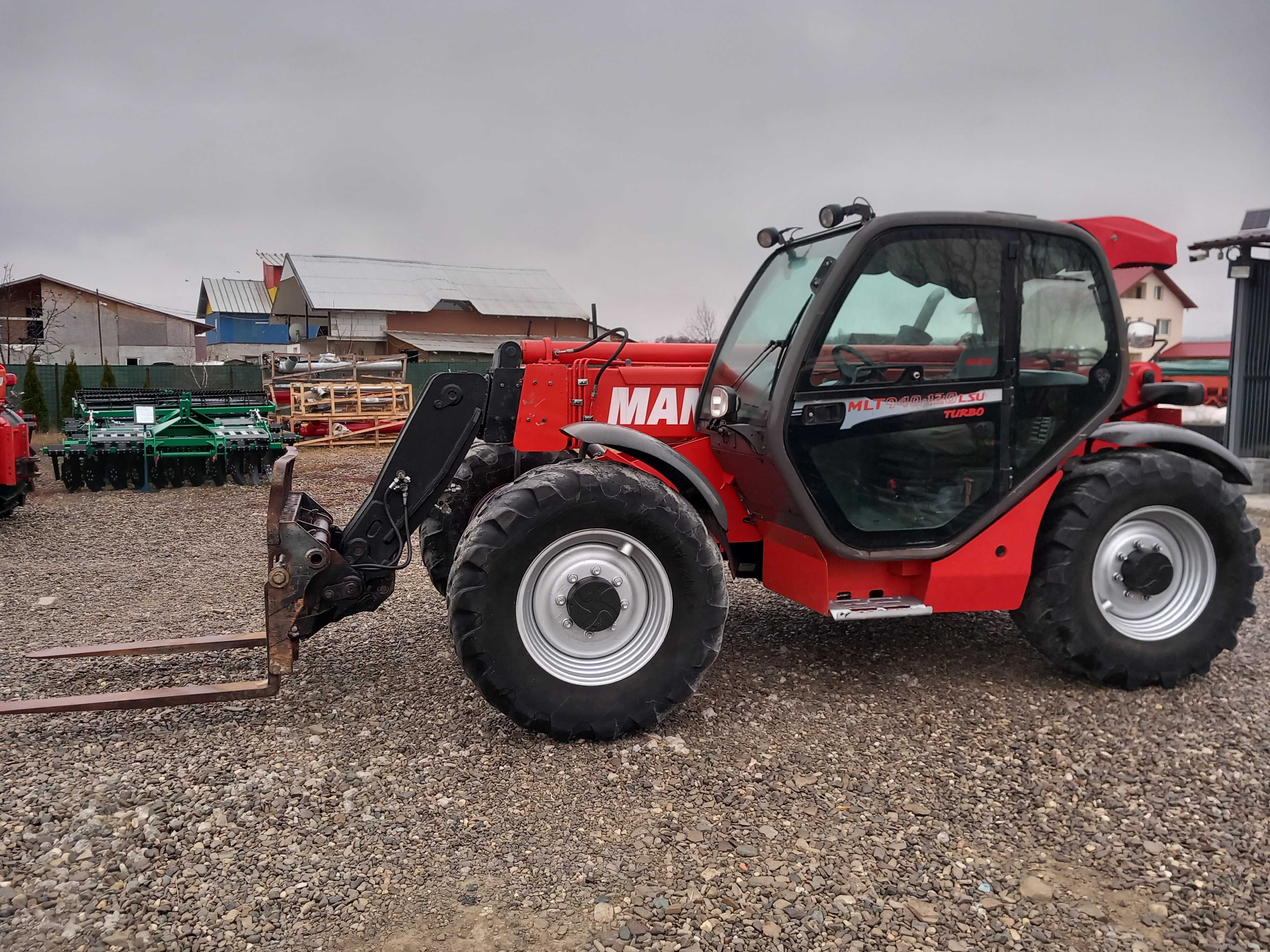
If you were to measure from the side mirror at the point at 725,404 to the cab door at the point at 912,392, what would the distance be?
14.4 inches

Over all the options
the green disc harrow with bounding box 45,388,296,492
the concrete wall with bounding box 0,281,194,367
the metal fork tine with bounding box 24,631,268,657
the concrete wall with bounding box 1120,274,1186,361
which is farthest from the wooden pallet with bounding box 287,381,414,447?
the concrete wall with bounding box 1120,274,1186,361

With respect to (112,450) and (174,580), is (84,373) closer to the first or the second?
(112,450)

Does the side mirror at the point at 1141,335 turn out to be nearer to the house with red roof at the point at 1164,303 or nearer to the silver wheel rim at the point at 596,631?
the silver wheel rim at the point at 596,631

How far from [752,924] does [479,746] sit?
5.08 ft

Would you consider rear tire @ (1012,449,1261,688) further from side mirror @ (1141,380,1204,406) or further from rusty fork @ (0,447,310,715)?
rusty fork @ (0,447,310,715)

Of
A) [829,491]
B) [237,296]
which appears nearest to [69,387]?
[829,491]

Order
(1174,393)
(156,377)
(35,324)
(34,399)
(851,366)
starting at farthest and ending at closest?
(35,324) → (156,377) → (34,399) → (1174,393) → (851,366)

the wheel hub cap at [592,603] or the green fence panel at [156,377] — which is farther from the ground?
the green fence panel at [156,377]

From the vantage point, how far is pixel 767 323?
4.60 meters

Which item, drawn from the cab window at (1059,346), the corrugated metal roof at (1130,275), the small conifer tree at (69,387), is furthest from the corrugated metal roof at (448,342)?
the cab window at (1059,346)

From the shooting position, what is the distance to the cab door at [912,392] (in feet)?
13.8

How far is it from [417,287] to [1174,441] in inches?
1454

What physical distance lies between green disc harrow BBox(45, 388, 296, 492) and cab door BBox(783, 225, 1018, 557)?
33.9 feet

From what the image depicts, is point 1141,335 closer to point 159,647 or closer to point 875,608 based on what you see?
point 875,608
